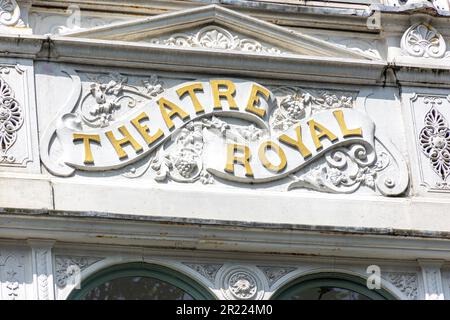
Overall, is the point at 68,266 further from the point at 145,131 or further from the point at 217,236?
the point at 145,131

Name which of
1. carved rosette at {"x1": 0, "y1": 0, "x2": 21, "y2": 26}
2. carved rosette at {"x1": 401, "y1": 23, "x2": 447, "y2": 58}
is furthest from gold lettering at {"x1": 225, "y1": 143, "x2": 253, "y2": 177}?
carved rosette at {"x1": 0, "y1": 0, "x2": 21, "y2": 26}

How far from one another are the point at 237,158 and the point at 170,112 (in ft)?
2.70

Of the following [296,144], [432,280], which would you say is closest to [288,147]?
[296,144]

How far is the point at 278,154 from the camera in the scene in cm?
2266

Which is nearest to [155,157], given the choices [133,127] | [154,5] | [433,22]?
[133,127]

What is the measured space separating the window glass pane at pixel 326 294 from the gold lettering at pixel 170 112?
213 cm

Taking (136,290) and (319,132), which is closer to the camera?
(136,290)

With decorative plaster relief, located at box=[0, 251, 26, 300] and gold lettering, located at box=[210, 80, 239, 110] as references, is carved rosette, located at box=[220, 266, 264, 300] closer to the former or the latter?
gold lettering, located at box=[210, 80, 239, 110]

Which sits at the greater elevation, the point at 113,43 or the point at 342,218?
the point at 113,43

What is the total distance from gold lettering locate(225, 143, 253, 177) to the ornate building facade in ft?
0.07

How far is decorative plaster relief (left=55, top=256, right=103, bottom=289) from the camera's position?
70.3 feet
